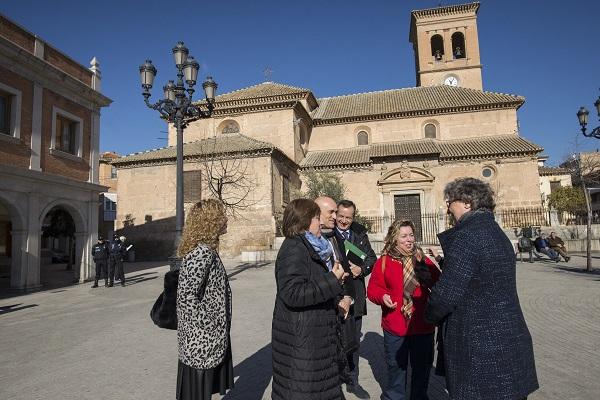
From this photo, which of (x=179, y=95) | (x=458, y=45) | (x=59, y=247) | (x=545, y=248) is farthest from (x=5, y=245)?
(x=458, y=45)

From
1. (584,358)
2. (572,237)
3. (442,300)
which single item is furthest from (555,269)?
(442,300)

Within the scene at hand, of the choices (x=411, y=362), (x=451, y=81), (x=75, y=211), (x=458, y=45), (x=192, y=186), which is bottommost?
(x=411, y=362)

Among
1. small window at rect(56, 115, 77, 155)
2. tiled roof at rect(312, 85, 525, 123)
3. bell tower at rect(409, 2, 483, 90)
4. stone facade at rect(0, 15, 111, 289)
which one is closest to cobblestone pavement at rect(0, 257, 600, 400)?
stone facade at rect(0, 15, 111, 289)

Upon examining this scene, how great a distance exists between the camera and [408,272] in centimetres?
337

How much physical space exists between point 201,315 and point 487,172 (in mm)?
25794

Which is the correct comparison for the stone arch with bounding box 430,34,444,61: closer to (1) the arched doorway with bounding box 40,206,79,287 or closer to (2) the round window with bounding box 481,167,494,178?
(2) the round window with bounding box 481,167,494,178

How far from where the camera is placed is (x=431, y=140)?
2759 centimetres

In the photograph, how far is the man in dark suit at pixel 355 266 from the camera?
3.67m

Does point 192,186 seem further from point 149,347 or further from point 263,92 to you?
point 149,347

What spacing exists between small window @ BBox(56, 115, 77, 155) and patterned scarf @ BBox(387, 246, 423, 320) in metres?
13.8

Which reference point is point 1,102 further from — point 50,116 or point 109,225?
point 109,225

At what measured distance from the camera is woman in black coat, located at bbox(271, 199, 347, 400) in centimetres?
235

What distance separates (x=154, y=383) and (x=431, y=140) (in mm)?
27229

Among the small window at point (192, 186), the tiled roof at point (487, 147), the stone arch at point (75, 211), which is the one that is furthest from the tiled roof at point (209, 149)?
the tiled roof at point (487, 147)
